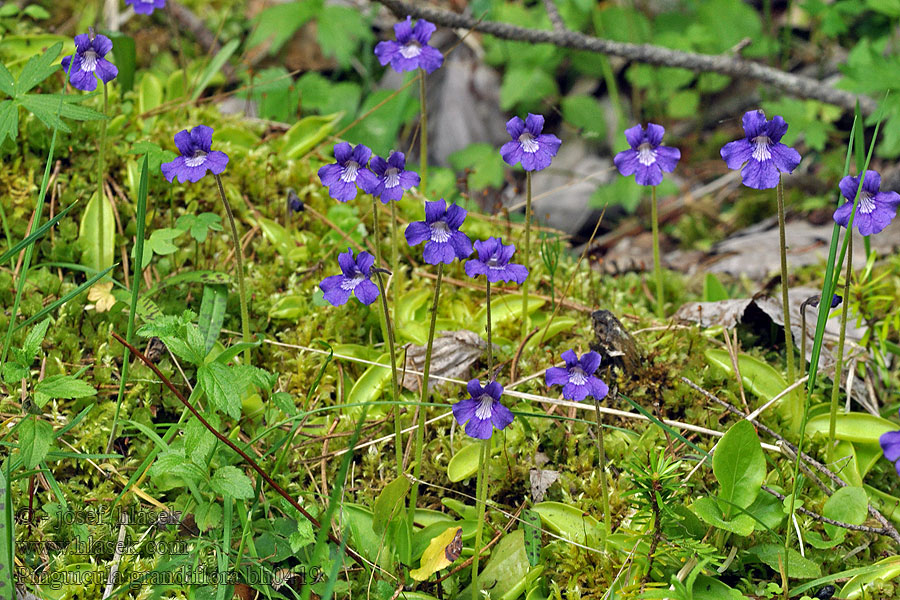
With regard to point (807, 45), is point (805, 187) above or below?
below

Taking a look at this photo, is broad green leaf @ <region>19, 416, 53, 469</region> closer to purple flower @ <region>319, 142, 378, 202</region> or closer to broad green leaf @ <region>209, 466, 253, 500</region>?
broad green leaf @ <region>209, 466, 253, 500</region>

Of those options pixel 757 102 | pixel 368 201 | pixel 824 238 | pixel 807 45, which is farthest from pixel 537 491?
pixel 807 45

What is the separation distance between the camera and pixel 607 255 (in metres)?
4.89

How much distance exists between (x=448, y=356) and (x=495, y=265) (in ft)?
2.51

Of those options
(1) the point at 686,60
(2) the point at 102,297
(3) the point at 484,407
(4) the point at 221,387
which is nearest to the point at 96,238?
(2) the point at 102,297

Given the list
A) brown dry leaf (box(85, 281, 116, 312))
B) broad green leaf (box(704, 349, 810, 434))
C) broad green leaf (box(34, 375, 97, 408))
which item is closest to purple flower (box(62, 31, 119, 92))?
brown dry leaf (box(85, 281, 116, 312))

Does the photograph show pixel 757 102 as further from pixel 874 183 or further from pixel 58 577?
pixel 58 577

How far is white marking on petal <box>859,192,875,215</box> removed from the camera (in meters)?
1.98

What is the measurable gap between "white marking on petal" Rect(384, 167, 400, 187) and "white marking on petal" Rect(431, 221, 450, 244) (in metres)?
0.24

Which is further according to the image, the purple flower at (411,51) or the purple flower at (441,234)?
the purple flower at (411,51)

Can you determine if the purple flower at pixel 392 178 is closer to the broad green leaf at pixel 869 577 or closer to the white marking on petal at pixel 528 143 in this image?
the white marking on petal at pixel 528 143

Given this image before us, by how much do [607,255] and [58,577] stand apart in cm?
381

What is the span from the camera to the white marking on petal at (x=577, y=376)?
194 cm

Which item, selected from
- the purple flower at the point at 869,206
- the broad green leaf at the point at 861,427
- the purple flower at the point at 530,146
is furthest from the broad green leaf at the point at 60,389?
the broad green leaf at the point at 861,427
